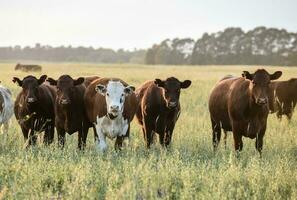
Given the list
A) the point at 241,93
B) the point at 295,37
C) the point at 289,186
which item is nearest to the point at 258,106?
the point at 241,93

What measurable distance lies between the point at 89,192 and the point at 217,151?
439 centimetres

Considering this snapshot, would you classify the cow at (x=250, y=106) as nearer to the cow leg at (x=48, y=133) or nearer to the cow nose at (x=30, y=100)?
the cow leg at (x=48, y=133)

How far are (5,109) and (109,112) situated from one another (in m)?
3.71

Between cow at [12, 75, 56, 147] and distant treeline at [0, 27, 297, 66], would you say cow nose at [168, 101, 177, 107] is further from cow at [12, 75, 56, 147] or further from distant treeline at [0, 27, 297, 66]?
distant treeline at [0, 27, 297, 66]

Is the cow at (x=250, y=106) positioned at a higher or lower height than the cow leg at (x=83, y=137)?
higher

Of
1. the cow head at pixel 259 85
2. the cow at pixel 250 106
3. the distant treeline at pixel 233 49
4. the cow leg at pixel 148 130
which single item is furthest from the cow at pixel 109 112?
the distant treeline at pixel 233 49

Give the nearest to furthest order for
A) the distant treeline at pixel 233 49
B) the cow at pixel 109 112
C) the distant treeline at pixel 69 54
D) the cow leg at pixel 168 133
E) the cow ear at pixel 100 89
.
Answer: the cow at pixel 109 112 < the cow ear at pixel 100 89 < the cow leg at pixel 168 133 < the distant treeline at pixel 233 49 < the distant treeline at pixel 69 54

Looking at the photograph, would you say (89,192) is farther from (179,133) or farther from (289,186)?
(179,133)

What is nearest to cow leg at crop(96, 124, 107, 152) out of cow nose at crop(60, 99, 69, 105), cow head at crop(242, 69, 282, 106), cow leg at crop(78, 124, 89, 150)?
cow leg at crop(78, 124, 89, 150)

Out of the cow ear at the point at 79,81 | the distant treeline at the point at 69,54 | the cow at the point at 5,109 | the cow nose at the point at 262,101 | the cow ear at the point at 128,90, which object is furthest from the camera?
the distant treeline at the point at 69,54

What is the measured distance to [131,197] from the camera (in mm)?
5957

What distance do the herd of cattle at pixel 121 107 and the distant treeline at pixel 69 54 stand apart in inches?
3898

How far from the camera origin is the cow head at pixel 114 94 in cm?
958

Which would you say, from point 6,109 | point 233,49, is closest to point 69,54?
point 233,49
